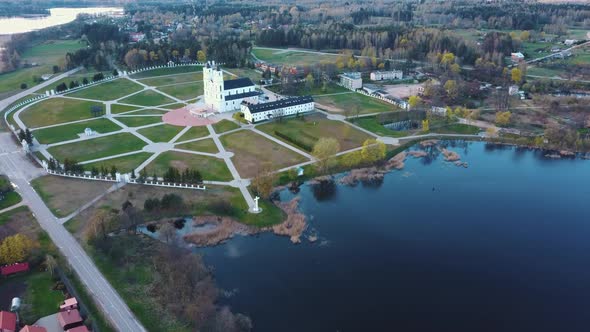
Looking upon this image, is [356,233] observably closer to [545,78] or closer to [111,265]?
[111,265]

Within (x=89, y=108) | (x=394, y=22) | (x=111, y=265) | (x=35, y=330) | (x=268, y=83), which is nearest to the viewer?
(x=35, y=330)

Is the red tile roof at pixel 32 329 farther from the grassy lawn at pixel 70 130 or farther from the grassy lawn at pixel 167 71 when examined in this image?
the grassy lawn at pixel 167 71

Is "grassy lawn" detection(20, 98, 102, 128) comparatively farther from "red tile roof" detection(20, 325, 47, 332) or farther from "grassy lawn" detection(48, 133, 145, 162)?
"red tile roof" detection(20, 325, 47, 332)

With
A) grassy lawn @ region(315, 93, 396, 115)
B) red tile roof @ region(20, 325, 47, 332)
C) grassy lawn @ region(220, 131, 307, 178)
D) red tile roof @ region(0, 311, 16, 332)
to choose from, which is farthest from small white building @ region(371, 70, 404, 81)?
red tile roof @ region(0, 311, 16, 332)

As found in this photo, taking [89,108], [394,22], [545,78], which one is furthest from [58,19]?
[545,78]

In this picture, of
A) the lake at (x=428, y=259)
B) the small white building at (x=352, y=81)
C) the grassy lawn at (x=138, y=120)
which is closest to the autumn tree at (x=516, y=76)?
the small white building at (x=352, y=81)

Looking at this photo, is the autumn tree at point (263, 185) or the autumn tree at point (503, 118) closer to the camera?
the autumn tree at point (263, 185)
